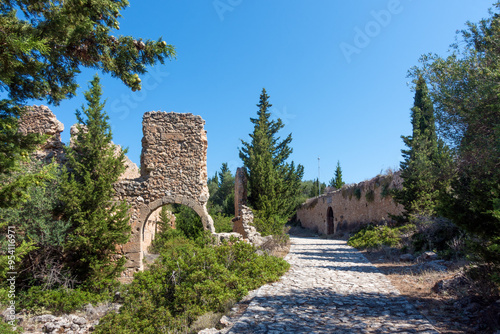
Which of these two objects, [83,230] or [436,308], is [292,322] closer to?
[436,308]

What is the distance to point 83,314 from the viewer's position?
7.64 m

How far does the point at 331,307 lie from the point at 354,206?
1742cm

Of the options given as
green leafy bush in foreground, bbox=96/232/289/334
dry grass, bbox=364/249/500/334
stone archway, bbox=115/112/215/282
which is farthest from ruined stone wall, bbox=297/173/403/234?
green leafy bush in foreground, bbox=96/232/289/334

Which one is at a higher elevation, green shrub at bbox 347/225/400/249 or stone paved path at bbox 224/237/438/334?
green shrub at bbox 347/225/400/249

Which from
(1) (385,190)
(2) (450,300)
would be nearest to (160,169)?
(2) (450,300)

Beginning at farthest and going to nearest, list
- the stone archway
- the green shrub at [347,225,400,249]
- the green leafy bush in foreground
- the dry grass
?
the green shrub at [347,225,400,249] → the stone archway → the green leafy bush in foreground → the dry grass

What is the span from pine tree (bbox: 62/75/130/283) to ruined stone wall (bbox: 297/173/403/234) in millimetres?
11025

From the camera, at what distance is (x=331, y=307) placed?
5391 millimetres

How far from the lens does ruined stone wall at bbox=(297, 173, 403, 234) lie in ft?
57.4

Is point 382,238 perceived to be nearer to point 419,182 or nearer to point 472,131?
point 419,182

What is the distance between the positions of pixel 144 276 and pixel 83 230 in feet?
9.57

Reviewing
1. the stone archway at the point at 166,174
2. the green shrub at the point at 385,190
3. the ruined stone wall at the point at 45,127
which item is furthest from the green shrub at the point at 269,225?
the ruined stone wall at the point at 45,127

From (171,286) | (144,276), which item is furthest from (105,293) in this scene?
(171,286)

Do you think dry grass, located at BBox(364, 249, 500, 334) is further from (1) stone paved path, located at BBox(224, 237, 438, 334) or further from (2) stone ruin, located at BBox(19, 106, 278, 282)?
(2) stone ruin, located at BBox(19, 106, 278, 282)
